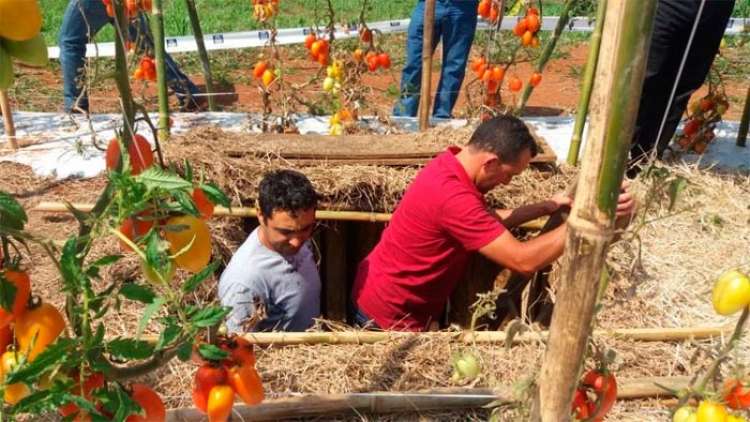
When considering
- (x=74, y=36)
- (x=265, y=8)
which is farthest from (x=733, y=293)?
(x=74, y=36)

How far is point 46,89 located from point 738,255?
571 cm

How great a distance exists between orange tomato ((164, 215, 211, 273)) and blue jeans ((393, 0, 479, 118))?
3344 mm

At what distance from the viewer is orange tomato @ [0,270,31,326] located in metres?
0.86

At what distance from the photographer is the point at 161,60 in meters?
2.88

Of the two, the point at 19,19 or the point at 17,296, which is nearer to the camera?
A: the point at 19,19

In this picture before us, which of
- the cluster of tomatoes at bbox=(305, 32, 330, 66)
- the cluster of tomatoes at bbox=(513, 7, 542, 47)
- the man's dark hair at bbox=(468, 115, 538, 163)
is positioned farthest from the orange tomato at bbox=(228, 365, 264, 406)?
the cluster of tomatoes at bbox=(513, 7, 542, 47)

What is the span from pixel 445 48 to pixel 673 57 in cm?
181

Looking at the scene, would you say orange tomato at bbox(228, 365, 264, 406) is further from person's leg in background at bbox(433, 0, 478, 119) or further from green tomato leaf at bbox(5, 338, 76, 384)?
person's leg in background at bbox(433, 0, 478, 119)

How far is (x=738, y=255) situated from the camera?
7.97ft

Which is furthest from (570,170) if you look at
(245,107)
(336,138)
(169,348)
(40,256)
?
(245,107)

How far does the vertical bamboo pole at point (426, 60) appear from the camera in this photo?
2.97 metres

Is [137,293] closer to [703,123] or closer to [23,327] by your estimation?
[23,327]

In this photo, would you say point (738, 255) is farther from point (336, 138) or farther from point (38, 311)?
point (38, 311)

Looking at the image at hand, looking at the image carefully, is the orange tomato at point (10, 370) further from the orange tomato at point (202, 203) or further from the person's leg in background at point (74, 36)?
the person's leg in background at point (74, 36)
